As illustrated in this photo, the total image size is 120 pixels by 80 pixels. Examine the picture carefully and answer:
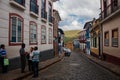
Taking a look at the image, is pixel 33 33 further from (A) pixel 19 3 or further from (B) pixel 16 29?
(B) pixel 16 29

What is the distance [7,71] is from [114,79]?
576 cm

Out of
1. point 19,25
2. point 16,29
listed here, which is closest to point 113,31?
point 19,25

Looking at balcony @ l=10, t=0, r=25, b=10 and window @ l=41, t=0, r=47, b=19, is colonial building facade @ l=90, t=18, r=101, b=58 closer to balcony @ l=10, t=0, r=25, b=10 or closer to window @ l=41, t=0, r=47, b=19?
window @ l=41, t=0, r=47, b=19

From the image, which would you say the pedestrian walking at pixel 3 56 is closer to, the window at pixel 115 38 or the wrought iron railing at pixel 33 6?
the wrought iron railing at pixel 33 6

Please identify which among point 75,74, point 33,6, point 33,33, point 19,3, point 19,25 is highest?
point 33,6

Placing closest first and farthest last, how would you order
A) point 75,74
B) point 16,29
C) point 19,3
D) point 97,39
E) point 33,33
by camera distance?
point 75,74 < point 16,29 < point 19,3 < point 33,33 < point 97,39

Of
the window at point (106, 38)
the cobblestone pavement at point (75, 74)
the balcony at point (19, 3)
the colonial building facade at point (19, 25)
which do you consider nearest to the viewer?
the cobblestone pavement at point (75, 74)

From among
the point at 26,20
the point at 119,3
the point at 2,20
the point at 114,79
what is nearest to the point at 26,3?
the point at 26,20

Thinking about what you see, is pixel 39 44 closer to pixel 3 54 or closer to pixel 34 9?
pixel 34 9

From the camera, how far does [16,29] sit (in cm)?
1437

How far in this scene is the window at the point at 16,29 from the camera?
13664mm

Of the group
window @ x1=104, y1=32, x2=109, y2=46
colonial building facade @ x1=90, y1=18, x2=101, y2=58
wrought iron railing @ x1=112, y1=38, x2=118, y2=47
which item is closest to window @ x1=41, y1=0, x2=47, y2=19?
window @ x1=104, y1=32, x2=109, y2=46

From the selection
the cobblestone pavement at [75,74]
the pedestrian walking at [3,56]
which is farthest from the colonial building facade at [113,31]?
the pedestrian walking at [3,56]

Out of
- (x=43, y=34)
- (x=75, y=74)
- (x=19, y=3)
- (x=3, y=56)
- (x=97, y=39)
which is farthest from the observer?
(x=97, y=39)
